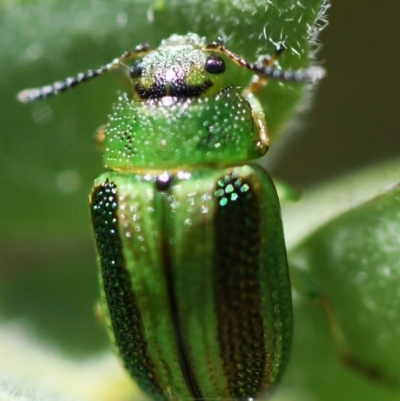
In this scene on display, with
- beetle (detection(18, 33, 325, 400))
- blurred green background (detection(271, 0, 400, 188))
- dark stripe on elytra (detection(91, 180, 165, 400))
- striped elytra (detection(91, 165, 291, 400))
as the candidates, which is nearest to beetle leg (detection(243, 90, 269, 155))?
beetle (detection(18, 33, 325, 400))

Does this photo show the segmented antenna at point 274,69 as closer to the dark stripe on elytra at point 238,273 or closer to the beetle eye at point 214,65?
the beetle eye at point 214,65

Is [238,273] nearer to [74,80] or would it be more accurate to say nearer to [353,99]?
[74,80]

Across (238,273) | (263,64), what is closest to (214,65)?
(263,64)

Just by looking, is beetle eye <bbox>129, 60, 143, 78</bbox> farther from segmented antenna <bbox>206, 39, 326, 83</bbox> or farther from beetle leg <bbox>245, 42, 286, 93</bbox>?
beetle leg <bbox>245, 42, 286, 93</bbox>

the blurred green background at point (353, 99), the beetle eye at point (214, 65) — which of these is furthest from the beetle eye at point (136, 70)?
the blurred green background at point (353, 99)

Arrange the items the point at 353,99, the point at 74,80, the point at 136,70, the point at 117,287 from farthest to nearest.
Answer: the point at 353,99 < the point at 74,80 < the point at 136,70 < the point at 117,287

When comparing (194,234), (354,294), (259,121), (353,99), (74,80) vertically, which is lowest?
(353,99)

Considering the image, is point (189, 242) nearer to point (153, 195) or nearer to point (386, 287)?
point (153, 195)

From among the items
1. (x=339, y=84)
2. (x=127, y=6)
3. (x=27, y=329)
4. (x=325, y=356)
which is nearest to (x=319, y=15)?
(x=127, y=6)
